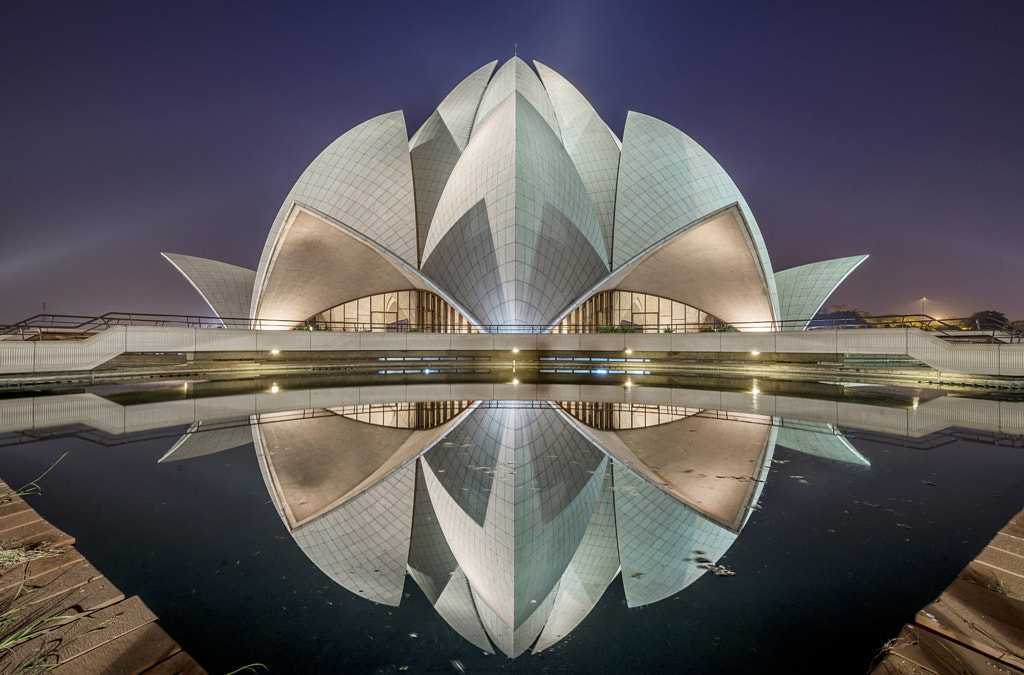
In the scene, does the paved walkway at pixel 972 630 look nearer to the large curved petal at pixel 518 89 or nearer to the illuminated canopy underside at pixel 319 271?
the illuminated canopy underside at pixel 319 271

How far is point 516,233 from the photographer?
23.8m

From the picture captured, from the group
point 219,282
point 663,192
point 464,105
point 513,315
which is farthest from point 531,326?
point 219,282

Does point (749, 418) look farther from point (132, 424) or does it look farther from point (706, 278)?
point (706, 278)

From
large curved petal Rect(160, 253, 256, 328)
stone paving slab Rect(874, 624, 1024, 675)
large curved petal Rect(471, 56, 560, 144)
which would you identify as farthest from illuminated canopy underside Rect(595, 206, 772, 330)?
large curved petal Rect(160, 253, 256, 328)

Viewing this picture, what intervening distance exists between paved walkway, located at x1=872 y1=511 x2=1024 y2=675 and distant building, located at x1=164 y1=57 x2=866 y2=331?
74.1 ft

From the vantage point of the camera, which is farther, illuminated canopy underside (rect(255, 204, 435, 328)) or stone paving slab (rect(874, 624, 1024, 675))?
illuminated canopy underside (rect(255, 204, 435, 328))

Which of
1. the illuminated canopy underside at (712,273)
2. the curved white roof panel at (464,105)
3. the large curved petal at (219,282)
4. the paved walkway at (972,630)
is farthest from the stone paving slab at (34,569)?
the large curved petal at (219,282)

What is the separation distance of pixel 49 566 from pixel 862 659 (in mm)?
3710

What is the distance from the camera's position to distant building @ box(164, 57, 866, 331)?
25594 mm

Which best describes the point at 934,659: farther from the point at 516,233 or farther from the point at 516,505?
the point at 516,233

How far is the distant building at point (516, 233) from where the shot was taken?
25.6m

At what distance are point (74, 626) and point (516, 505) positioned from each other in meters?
2.64

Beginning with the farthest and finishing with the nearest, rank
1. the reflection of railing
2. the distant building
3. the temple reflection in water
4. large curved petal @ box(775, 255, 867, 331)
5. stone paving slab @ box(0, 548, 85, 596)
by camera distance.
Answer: large curved petal @ box(775, 255, 867, 331) → the distant building → the reflection of railing → the temple reflection in water → stone paving slab @ box(0, 548, 85, 596)

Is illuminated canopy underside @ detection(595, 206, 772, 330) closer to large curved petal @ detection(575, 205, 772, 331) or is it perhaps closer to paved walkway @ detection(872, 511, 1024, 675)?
large curved petal @ detection(575, 205, 772, 331)
